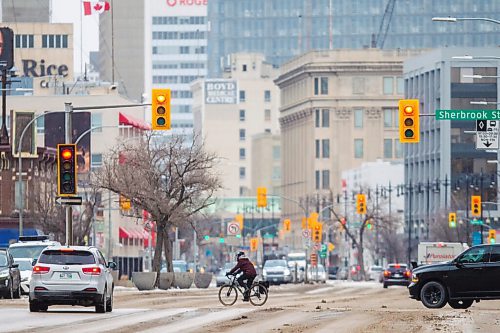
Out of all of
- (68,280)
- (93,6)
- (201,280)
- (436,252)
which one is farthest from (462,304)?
(93,6)

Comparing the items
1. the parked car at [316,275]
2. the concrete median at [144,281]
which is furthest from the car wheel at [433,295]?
the parked car at [316,275]

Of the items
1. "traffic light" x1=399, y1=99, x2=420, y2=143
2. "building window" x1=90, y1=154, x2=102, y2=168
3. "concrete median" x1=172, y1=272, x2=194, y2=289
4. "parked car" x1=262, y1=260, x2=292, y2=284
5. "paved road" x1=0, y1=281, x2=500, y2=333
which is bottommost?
"parked car" x1=262, y1=260, x2=292, y2=284

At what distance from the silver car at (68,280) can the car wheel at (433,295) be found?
31.2ft

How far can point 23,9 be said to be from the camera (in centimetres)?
16325

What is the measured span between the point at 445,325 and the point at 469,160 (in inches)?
4710

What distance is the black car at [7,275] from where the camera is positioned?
5162 cm

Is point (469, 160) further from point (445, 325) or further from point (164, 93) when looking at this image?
point (445, 325)

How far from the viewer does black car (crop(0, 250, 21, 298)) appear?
51.6 meters

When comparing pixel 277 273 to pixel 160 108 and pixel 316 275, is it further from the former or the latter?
pixel 160 108

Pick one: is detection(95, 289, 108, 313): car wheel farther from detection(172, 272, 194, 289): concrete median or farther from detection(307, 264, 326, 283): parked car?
detection(307, 264, 326, 283): parked car

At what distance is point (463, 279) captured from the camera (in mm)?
45062

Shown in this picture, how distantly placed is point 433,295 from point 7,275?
13.8 m

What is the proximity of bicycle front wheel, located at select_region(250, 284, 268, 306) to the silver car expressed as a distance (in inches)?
337

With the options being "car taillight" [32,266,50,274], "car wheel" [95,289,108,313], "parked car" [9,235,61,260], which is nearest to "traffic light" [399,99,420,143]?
"parked car" [9,235,61,260]
